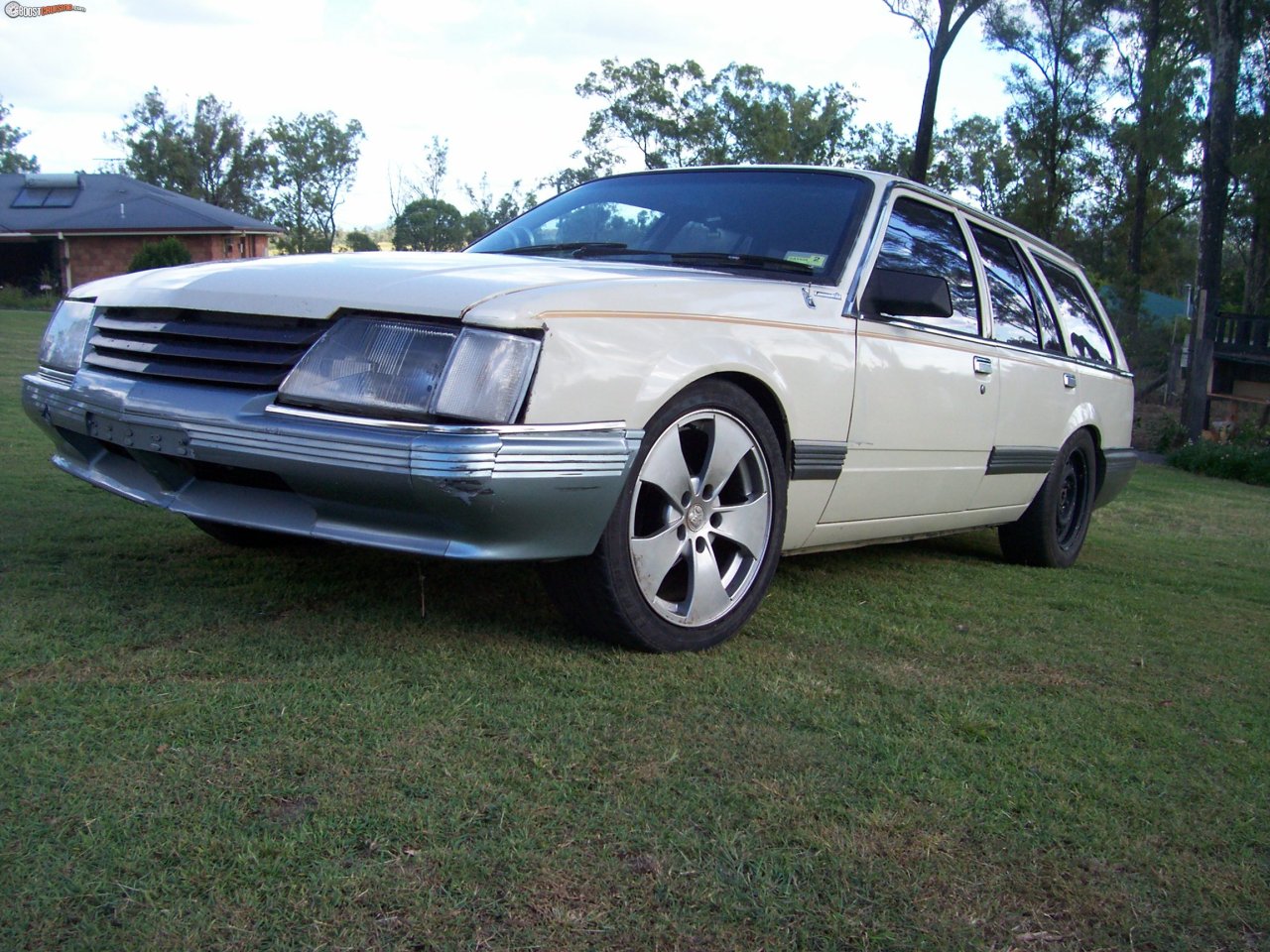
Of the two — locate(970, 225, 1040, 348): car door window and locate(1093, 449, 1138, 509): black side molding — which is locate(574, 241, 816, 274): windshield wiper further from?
locate(1093, 449, 1138, 509): black side molding

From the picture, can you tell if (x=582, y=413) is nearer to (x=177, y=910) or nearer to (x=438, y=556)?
(x=438, y=556)

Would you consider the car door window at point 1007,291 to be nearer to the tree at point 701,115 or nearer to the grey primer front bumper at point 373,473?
the grey primer front bumper at point 373,473

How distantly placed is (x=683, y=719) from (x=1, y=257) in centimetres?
4003

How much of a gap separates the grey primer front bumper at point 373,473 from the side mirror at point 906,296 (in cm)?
132

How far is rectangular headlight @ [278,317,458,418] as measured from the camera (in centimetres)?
272

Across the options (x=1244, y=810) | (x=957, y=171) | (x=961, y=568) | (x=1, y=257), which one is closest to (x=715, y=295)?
(x=1244, y=810)

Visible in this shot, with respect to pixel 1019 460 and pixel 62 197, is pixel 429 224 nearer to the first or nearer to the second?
pixel 62 197

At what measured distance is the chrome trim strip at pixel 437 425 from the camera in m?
2.67

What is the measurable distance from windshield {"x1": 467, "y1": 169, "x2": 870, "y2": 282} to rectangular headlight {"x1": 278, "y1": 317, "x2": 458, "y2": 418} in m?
1.34

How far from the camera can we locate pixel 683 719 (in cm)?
270

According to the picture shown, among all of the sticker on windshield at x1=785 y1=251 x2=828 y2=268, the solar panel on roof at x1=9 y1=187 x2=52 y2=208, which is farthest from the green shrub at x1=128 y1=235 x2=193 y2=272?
the sticker on windshield at x1=785 y1=251 x2=828 y2=268

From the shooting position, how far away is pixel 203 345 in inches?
121

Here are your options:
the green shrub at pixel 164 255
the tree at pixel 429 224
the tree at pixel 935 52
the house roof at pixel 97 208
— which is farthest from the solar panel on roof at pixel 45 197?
the tree at pixel 935 52

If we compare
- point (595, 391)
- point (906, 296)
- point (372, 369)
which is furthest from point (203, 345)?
point (906, 296)
